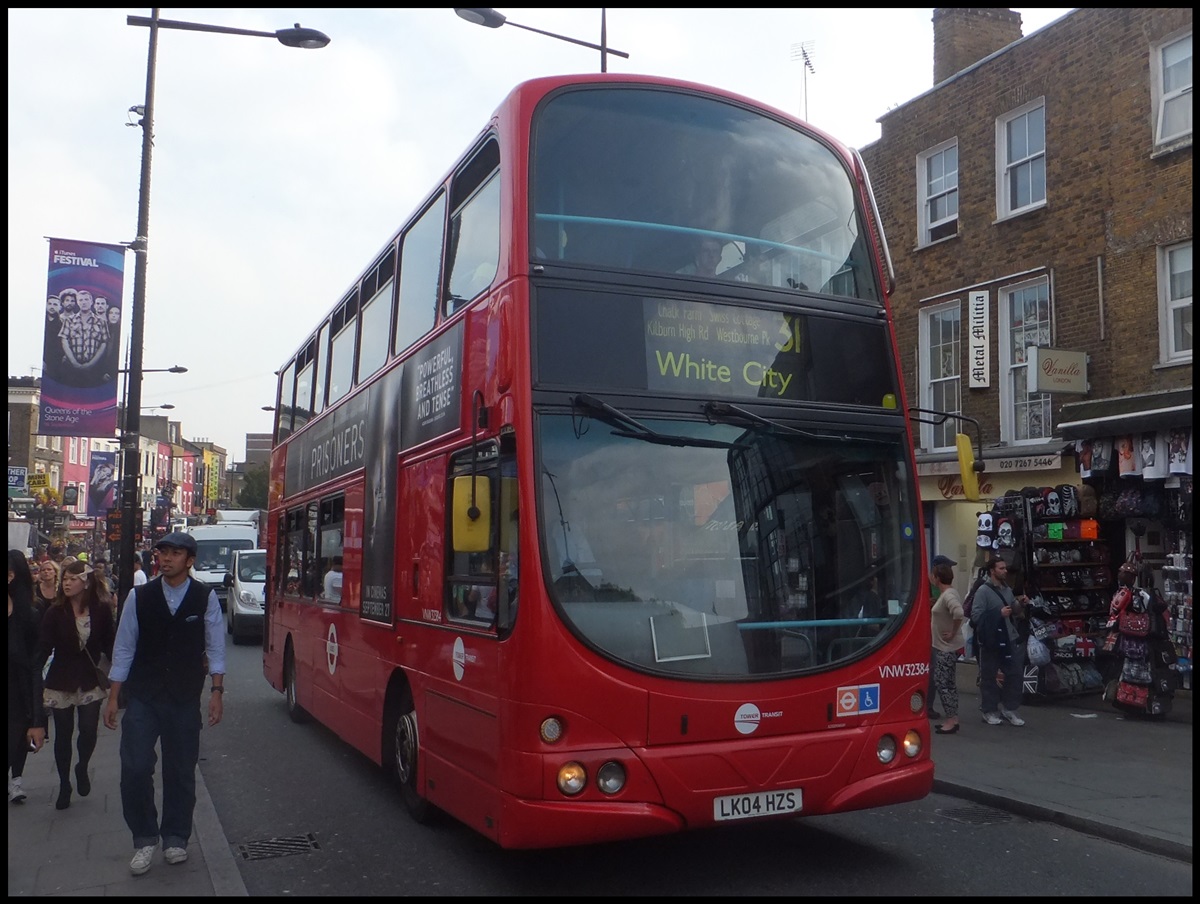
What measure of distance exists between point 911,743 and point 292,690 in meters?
8.18

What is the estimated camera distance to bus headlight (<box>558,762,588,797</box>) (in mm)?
5484

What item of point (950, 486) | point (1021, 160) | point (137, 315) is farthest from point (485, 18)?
point (950, 486)

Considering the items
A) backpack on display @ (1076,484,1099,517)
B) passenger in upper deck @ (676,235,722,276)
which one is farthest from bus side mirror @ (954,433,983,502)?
backpack on display @ (1076,484,1099,517)

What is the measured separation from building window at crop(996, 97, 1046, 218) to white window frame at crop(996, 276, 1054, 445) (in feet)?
3.79

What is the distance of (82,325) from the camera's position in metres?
14.9

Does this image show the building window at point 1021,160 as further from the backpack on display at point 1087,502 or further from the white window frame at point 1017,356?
the backpack on display at point 1087,502

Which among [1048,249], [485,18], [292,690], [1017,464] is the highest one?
[485,18]

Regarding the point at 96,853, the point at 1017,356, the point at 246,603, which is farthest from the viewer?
the point at 246,603

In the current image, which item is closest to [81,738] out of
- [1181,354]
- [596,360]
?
[596,360]

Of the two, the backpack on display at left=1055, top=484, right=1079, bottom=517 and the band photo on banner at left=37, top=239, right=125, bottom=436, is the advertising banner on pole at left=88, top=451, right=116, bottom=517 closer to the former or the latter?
the band photo on banner at left=37, top=239, right=125, bottom=436

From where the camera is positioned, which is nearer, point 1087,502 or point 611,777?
point 611,777

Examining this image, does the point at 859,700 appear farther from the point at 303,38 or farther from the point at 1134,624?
the point at 303,38

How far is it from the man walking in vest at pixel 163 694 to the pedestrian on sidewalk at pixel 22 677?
1.14 metres

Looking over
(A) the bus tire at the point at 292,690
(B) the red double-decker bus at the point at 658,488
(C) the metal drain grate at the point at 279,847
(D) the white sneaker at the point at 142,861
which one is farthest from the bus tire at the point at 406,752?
(A) the bus tire at the point at 292,690
